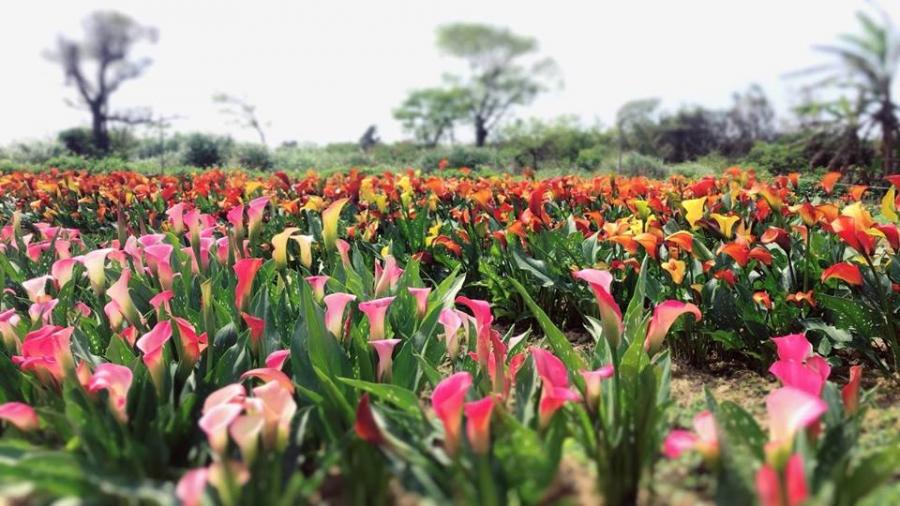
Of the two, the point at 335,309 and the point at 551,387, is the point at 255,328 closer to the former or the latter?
the point at 335,309

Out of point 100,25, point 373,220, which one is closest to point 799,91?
point 373,220

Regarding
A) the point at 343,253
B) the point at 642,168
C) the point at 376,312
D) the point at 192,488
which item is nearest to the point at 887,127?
the point at 642,168

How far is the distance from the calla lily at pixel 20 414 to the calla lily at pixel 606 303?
108cm

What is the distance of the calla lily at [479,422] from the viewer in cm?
102

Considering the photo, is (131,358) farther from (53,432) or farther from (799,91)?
(799,91)

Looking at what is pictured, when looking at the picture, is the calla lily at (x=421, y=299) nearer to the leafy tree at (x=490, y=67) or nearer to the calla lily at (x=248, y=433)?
the calla lily at (x=248, y=433)

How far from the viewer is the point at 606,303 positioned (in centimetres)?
131

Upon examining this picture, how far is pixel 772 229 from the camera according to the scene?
2.15 meters

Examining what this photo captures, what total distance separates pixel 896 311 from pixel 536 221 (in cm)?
144

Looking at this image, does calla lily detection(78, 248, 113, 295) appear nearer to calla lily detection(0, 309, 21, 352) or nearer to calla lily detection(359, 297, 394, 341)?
calla lily detection(0, 309, 21, 352)

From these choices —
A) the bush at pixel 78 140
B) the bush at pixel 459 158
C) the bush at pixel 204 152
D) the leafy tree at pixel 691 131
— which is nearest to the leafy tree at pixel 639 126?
the leafy tree at pixel 691 131

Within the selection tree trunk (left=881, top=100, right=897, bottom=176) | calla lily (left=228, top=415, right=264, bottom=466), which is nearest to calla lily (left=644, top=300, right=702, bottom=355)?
calla lily (left=228, top=415, right=264, bottom=466)

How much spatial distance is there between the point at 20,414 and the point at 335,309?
0.67m

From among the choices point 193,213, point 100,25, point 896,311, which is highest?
point 100,25
